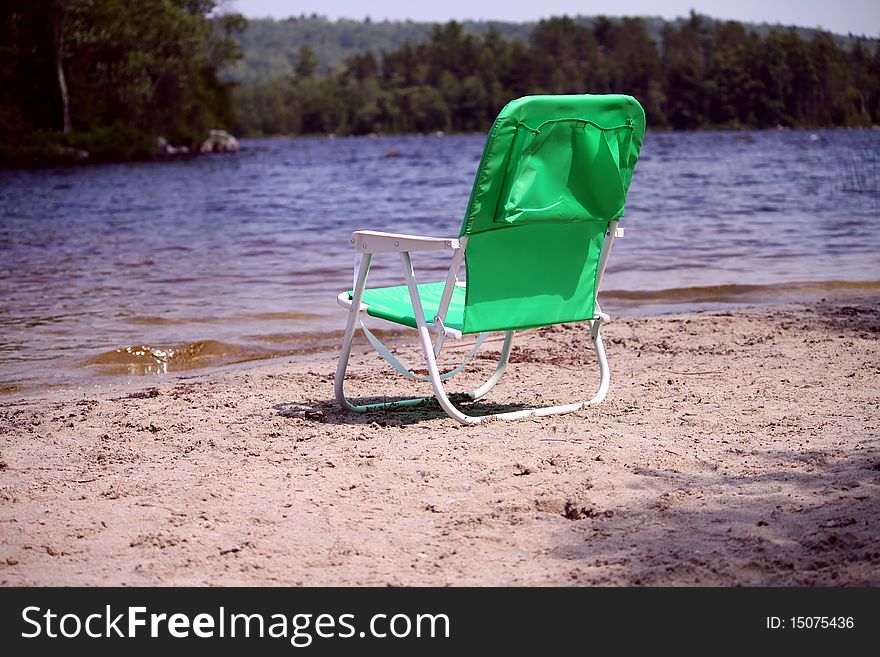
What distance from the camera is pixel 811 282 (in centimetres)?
976

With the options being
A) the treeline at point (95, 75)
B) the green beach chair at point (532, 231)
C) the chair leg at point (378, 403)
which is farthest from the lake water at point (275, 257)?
the treeline at point (95, 75)

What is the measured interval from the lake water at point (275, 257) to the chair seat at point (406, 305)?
6.89 ft

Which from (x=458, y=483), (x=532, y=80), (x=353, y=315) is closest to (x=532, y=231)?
(x=353, y=315)

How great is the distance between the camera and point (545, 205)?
14.0 ft

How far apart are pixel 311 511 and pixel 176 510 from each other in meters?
0.46

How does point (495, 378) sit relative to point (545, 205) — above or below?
below

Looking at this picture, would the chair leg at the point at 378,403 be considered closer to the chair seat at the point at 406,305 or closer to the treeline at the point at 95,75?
the chair seat at the point at 406,305

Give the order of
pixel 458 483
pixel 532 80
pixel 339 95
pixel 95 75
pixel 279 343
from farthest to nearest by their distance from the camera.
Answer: pixel 339 95, pixel 532 80, pixel 95 75, pixel 279 343, pixel 458 483

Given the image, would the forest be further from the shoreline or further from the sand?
the sand

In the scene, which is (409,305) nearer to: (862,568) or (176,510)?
(176,510)

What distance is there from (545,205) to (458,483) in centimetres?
130

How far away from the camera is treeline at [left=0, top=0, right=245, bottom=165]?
46.5m

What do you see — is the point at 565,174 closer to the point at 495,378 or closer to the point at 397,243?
the point at 397,243
